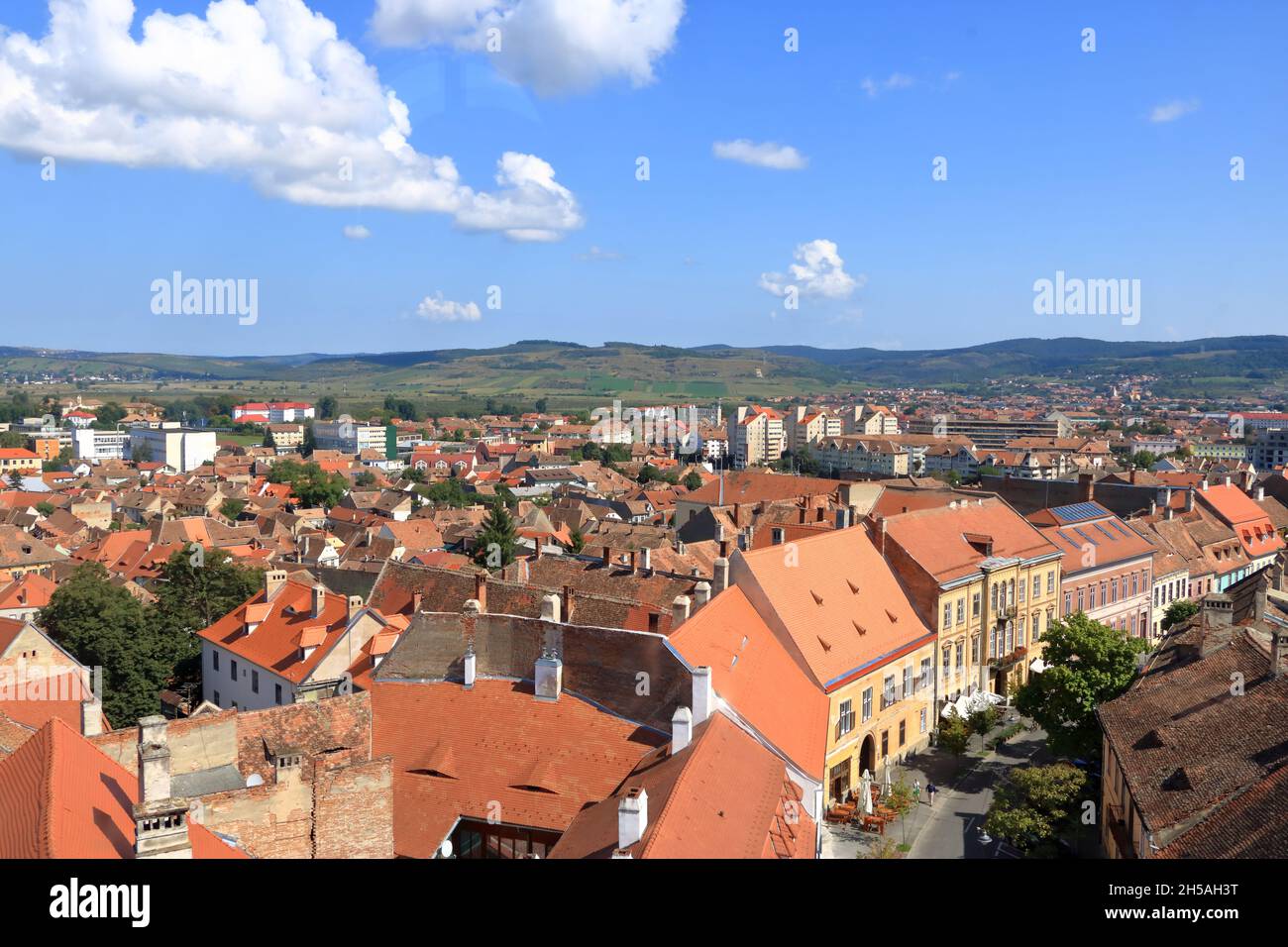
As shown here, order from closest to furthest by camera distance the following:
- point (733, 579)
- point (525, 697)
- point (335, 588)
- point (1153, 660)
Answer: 1. point (525, 697)
2. point (1153, 660)
3. point (733, 579)
4. point (335, 588)

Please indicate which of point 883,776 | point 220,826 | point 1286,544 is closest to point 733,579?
point 883,776

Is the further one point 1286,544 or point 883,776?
point 1286,544

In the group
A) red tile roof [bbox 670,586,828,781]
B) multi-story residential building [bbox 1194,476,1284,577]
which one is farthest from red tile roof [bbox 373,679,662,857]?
multi-story residential building [bbox 1194,476,1284,577]

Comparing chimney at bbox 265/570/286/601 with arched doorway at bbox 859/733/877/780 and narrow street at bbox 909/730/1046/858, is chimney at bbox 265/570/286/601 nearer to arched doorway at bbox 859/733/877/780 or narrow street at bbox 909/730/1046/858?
arched doorway at bbox 859/733/877/780

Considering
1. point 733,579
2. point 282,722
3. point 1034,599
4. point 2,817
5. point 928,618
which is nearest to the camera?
point 2,817
